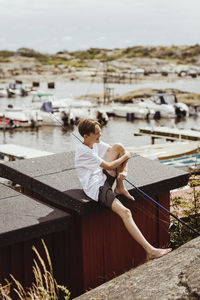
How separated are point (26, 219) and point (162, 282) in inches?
67.6

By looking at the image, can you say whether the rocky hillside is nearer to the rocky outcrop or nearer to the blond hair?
the blond hair

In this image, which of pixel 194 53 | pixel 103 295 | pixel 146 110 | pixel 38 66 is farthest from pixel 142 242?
pixel 194 53

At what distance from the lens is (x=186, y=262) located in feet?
10.6

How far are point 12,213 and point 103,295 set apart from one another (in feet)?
5.43

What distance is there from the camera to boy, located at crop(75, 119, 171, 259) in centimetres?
468

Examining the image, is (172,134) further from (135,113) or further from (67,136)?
(135,113)

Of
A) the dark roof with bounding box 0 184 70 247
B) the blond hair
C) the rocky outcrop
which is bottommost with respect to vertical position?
the dark roof with bounding box 0 184 70 247

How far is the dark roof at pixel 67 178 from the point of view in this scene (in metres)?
4.79

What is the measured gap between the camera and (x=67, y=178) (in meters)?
5.39

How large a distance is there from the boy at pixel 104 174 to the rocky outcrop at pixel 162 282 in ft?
4.15

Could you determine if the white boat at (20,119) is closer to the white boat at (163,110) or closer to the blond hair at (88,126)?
the white boat at (163,110)

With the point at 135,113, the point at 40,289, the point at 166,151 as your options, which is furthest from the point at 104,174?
the point at 135,113

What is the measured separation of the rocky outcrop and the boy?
1.27 m

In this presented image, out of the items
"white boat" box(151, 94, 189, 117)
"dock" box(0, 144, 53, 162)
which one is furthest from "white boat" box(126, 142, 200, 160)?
"white boat" box(151, 94, 189, 117)
